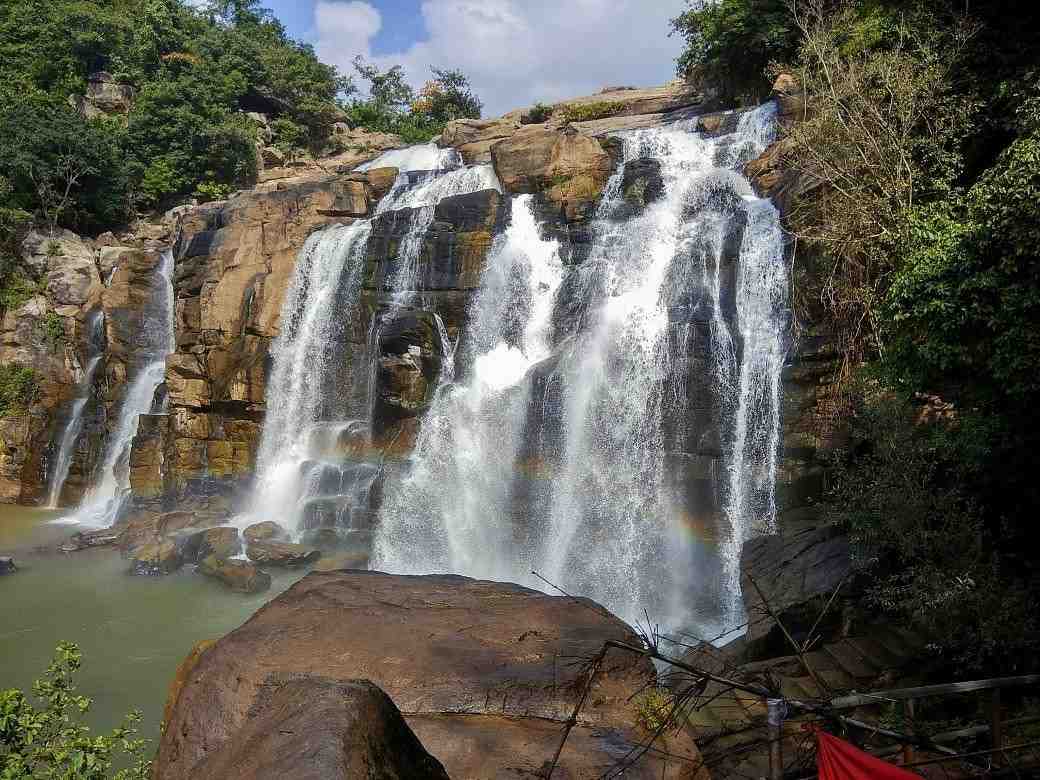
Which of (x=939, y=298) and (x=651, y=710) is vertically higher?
(x=939, y=298)

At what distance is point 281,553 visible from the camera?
1555 centimetres

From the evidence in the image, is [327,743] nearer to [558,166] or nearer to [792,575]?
[792,575]

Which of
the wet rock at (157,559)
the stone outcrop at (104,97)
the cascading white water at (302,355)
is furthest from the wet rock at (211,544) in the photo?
the stone outcrop at (104,97)

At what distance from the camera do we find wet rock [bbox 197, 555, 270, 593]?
14.5m

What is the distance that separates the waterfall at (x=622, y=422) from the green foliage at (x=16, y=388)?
15.0 m

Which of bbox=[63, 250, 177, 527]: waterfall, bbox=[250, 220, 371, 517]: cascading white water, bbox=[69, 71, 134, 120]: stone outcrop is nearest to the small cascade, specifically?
bbox=[63, 250, 177, 527]: waterfall

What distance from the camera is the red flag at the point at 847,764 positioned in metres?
3.05

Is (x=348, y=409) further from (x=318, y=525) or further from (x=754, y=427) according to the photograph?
(x=754, y=427)

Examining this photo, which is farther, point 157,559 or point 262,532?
point 262,532

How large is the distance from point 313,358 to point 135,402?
277 inches

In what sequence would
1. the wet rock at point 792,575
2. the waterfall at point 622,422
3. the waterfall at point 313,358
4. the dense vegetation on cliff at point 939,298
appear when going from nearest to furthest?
the dense vegetation on cliff at point 939,298
the wet rock at point 792,575
the waterfall at point 622,422
the waterfall at point 313,358

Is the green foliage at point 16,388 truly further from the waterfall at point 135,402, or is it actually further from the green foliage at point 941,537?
the green foliage at point 941,537

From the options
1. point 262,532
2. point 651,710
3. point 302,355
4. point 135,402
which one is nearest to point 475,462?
point 262,532

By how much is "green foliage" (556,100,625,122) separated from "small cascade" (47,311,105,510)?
21.3 m
